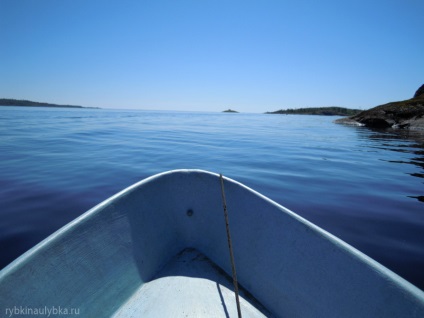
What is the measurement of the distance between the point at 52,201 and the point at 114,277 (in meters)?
3.67

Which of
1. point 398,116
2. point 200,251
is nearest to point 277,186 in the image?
point 200,251

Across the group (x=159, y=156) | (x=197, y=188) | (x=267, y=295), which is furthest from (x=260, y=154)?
(x=267, y=295)

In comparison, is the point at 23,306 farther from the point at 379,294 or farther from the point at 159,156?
the point at 159,156

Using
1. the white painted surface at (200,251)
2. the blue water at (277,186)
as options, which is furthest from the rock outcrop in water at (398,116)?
the white painted surface at (200,251)

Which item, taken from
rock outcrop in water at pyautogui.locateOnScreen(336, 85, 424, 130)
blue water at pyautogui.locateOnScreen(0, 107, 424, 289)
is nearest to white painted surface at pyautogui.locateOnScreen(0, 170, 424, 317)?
blue water at pyautogui.locateOnScreen(0, 107, 424, 289)

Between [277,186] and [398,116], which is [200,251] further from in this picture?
[398,116]

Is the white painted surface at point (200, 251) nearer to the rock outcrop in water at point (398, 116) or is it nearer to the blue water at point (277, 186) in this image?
the blue water at point (277, 186)

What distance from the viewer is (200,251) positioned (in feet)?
9.76

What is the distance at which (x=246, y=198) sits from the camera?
104 inches

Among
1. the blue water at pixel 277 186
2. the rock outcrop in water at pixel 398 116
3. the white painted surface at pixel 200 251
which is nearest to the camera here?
the white painted surface at pixel 200 251

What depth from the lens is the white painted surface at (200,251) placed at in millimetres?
1563

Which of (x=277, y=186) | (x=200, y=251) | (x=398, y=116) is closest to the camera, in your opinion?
(x=200, y=251)

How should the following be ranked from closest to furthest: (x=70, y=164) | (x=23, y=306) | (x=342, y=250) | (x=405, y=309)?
(x=405, y=309) < (x=23, y=306) < (x=342, y=250) < (x=70, y=164)

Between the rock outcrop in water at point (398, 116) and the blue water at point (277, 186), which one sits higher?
the rock outcrop in water at point (398, 116)
